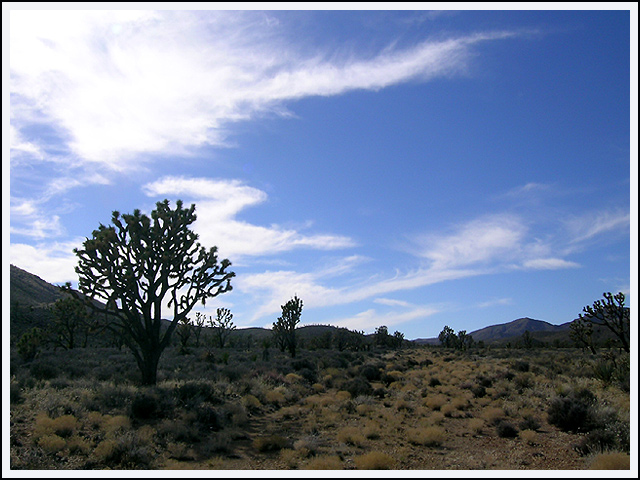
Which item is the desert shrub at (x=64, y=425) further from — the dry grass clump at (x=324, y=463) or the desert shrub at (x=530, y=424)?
the desert shrub at (x=530, y=424)

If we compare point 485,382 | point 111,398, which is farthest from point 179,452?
point 485,382

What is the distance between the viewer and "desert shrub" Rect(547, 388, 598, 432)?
11067 mm

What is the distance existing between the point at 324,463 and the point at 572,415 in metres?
7.79

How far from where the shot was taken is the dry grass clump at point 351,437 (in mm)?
10508

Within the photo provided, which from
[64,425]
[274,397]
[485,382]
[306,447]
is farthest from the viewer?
[485,382]

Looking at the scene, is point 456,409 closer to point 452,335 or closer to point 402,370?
point 402,370

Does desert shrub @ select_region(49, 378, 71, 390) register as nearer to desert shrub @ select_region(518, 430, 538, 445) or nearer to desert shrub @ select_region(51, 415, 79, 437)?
desert shrub @ select_region(51, 415, 79, 437)

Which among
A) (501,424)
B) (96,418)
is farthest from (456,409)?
(96,418)

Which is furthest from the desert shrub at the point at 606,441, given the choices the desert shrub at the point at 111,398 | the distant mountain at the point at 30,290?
the distant mountain at the point at 30,290

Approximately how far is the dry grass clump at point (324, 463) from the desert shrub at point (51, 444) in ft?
18.7

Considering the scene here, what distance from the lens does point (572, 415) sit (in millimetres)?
11273

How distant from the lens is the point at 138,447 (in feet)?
30.1

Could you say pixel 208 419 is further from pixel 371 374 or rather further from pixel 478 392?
pixel 371 374

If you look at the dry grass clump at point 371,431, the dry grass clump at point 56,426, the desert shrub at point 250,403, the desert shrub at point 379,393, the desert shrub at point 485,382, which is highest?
the dry grass clump at point 56,426
